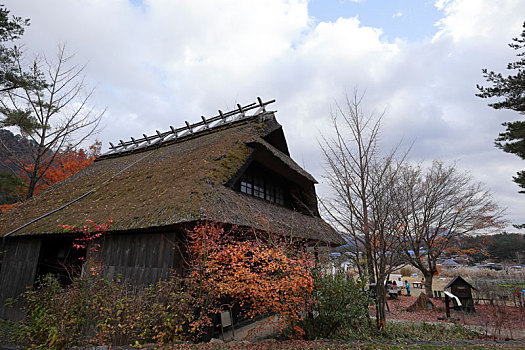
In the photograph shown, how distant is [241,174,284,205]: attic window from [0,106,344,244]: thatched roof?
0.77 meters

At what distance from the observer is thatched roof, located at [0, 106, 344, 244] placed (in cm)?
651

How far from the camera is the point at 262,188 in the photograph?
11.2 meters

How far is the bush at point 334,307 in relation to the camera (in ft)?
17.6

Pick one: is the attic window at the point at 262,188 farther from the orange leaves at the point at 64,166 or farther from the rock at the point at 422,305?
the orange leaves at the point at 64,166

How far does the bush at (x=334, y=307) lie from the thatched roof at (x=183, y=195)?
1.51 meters

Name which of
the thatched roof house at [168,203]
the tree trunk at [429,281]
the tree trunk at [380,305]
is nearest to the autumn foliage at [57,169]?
the thatched roof house at [168,203]

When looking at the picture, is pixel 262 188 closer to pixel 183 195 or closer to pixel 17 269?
pixel 183 195

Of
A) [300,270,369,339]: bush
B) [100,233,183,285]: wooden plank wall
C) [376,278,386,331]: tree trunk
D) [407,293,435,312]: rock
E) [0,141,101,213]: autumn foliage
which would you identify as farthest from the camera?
[0,141,101,213]: autumn foliage

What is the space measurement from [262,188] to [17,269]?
913 centimetres

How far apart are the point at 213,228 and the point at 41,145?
13.5 meters

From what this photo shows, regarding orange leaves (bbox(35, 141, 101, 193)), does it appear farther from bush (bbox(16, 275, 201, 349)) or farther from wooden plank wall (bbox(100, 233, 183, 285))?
bush (bbox(16, 275, 201, 349))

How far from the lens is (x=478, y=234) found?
12.4 meters

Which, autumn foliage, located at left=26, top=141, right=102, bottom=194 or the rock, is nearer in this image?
the rock

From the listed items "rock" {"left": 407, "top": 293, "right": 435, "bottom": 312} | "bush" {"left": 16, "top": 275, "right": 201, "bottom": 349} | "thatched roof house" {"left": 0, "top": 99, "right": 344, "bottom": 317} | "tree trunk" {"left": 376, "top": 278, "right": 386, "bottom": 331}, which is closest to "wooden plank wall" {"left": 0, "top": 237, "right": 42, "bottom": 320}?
"thatched roof house" {"left": 0, "top": 99, "right": 344, "bottom": 317}
